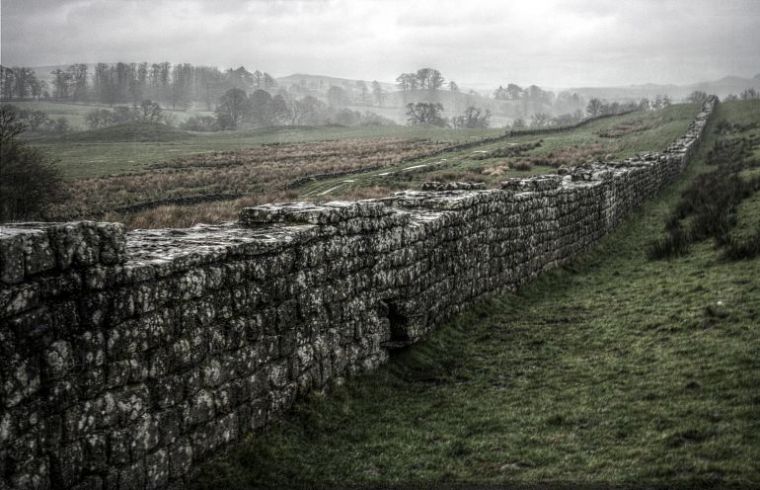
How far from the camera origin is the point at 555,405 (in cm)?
703

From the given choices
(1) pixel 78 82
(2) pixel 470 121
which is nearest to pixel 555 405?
(2) pixel 470 121

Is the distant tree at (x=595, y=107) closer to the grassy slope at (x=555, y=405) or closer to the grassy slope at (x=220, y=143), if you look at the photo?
the grassy slope at (x=220, y=143)

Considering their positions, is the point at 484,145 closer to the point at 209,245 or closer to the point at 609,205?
the point at 609,205

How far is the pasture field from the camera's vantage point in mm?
27297

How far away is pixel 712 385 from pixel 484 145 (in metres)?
58.8

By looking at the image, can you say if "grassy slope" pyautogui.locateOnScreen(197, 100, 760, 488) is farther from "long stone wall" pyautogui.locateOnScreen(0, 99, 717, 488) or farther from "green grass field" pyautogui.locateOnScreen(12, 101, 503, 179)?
"green grass field" pyautogui.locateOnScreen(12, 101, 503, 179)

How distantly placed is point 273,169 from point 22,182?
24.2 metres

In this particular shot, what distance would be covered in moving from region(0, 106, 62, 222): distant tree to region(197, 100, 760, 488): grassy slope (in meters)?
19.6

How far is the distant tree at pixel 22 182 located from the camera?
23828 mm

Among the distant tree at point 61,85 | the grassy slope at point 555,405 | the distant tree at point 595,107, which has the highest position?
the distant tree at point 61,85

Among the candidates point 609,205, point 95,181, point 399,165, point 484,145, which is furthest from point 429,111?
point 609,205

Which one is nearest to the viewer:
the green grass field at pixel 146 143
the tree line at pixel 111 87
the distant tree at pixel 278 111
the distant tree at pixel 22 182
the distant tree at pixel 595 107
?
the distant tree at pixel 22 182

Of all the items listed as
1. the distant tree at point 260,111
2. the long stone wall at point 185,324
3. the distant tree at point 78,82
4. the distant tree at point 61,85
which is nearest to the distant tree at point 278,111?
the distant tree at point 260,111

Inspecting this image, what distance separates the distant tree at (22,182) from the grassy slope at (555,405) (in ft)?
64.4
